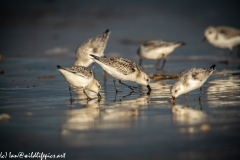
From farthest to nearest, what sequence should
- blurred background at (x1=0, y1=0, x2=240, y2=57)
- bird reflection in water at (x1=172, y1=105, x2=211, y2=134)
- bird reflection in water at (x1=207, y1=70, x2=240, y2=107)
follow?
blurred background at (x1=0, y1=0, x2=240, y2=57)
bird reflection in water at (x1=207, y1=70, x2=240, y2=107)
bird reflection in water at (x1=172, y1=105, x2=211, y2=134)

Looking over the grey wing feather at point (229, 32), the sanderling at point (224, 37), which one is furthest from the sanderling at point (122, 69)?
the grey wing feather at point (229, 32)

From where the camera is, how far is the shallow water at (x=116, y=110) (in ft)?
16.7

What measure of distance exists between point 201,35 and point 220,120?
13.0 metres

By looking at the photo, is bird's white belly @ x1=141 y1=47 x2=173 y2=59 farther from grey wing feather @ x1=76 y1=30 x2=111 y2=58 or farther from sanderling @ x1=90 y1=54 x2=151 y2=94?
sanderling @ x1=90 y1=54 x2=151 y2=94

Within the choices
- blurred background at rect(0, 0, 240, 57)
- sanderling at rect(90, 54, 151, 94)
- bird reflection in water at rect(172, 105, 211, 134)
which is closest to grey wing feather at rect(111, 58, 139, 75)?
sanderling at rect(90, 54, 151, 94)

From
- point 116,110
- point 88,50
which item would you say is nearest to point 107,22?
point 88,50

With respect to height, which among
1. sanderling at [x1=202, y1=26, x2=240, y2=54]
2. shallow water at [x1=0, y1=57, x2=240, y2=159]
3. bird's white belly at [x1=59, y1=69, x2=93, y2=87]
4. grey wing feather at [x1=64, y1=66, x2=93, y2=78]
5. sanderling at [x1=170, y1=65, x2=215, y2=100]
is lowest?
shallow water at [x1=0, y1=57, x2=240, y2=159]

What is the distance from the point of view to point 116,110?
7.12m

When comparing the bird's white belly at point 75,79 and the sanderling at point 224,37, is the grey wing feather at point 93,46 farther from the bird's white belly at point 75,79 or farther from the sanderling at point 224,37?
the sanderling at point 224,37

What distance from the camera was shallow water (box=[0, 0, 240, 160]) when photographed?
16.7 ft

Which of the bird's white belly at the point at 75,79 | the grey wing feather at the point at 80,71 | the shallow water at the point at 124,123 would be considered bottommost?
the shallow water at the point at 124,123

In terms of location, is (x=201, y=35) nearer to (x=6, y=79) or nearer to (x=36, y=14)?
(x=36, y=14)

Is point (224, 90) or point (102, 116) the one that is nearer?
point (102, 116)

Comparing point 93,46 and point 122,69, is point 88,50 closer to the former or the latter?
point 93,46
